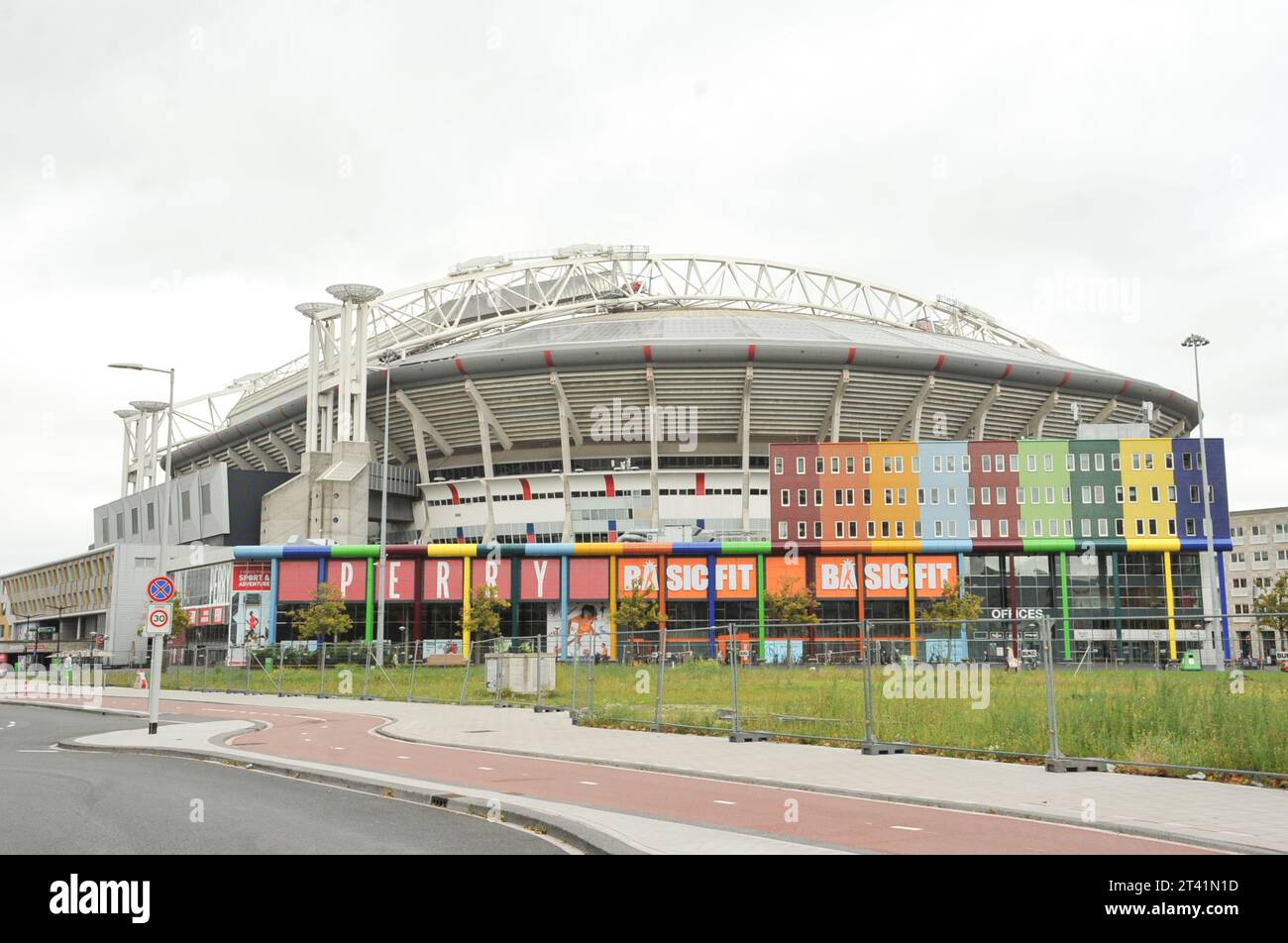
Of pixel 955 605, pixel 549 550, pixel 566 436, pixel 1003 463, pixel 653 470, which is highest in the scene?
pixel 566 436

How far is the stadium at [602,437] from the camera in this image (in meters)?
70.3

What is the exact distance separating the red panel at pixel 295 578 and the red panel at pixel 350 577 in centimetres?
56

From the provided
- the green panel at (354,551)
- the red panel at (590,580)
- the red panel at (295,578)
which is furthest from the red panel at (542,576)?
the red panel at (295,578)

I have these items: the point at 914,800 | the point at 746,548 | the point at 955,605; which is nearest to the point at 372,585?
the point at 746,548

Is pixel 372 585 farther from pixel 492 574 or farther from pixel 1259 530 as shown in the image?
pixel 1259 530

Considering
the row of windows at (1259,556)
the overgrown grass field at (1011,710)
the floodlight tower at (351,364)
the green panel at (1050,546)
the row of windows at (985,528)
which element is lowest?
the overgrown grass field at (1011,710)

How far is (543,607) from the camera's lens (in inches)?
2803

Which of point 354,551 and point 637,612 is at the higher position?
point 354,551

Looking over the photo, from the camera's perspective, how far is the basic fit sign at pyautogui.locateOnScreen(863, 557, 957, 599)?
6962 centimetres

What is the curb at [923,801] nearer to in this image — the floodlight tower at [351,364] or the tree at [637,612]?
the tree at [637,612]

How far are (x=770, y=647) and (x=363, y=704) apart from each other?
19.5 m

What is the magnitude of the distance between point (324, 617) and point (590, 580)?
15365mm

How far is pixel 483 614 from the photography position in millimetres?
64750
